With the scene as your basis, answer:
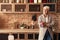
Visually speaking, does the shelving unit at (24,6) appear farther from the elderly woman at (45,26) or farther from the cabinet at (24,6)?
the elderly woman at (45,26)

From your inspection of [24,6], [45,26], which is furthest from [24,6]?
[45,26]

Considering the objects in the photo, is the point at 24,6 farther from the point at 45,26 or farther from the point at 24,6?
the point at 45,26

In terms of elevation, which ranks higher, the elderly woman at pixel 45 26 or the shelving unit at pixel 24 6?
the shelving unit at pixel 24 6

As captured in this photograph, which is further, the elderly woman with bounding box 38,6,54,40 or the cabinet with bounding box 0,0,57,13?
the cabinet with bounding box 0,0,57,13

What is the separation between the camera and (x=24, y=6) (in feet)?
19.7


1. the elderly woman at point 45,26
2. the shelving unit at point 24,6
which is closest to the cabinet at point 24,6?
the shelving unit at point 24,6

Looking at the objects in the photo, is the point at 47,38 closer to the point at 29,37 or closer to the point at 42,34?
the point at 42,34

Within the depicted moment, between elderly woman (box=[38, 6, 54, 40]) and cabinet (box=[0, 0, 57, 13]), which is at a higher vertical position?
cabinet (box=[0, 0, 57, 13])

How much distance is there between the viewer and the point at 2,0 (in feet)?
19.7

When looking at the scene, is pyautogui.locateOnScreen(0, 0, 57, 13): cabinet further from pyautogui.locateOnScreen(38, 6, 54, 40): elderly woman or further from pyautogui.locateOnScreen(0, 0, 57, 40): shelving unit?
pyautogui.locateOnScreen(38, 6, 54, 40): elderly woman

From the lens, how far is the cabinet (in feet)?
19.4

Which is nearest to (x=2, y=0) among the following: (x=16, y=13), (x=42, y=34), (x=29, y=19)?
(x=16, y=13)

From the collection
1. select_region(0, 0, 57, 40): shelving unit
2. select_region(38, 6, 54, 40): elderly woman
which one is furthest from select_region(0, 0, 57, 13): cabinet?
select_region(38, 6, 54, 40): elderly woman

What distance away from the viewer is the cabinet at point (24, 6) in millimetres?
5902
